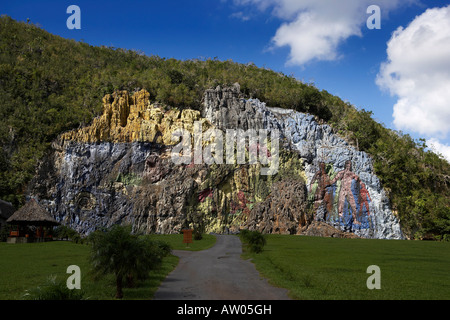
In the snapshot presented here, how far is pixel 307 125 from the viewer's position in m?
72.4

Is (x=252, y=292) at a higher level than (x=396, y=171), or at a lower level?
lower

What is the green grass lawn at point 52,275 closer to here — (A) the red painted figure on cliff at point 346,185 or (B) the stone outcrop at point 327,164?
(B) the stone outcrop at point 327,164

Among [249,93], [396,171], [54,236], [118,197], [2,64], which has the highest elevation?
[2,64]

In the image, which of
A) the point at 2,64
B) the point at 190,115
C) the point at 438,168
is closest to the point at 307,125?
the point at 190,115

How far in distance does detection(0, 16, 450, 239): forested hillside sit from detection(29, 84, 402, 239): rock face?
12.0 feet

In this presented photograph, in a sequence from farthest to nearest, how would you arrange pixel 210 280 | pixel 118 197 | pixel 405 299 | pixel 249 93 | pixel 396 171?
pixel 249 93 < pixel 396 171 < pixel 118 197 < pixel 210 280 < pixel 405 299

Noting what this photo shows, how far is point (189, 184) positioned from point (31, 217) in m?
25.2

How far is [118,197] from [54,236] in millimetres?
13704

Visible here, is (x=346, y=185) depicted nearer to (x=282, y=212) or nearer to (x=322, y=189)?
(x=322, y=189)

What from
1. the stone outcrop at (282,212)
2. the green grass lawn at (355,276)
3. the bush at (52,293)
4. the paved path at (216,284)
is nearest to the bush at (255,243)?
the green grass lawn at (355,276)

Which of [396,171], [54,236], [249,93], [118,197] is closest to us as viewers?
[54,236]

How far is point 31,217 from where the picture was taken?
4553cm

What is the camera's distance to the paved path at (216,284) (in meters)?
14.6

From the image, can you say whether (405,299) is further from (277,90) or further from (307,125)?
(277,90)
